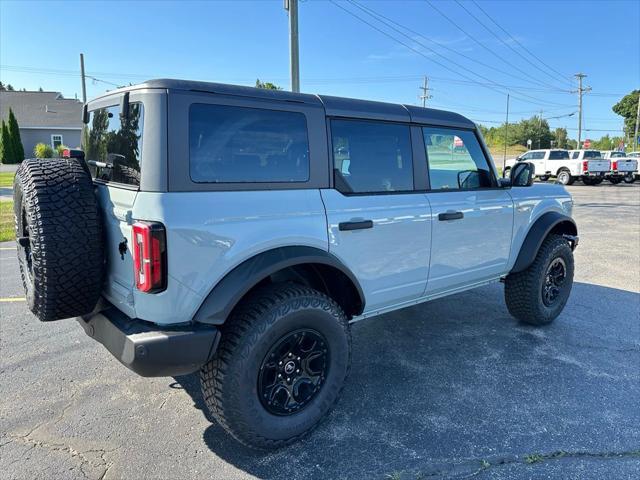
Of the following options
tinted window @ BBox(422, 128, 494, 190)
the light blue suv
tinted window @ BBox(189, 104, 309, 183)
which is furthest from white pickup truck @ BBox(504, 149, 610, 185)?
tinted window @ BBox(189, 104, 309, 183)

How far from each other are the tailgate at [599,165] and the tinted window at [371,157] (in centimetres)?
2464

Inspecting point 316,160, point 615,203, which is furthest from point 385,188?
point 615,203

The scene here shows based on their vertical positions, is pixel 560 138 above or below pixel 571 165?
above

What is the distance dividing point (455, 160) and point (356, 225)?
1.38 m

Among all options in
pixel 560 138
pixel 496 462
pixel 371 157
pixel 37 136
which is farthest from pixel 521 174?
pixel 560 138

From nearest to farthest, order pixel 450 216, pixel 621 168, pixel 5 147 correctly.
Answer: pixel 450 216, pixel 621 168, pixel 5 147

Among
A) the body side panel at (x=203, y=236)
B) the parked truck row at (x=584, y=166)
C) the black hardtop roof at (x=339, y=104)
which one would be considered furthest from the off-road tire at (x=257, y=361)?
the parked truck row at (x=584, y=166)

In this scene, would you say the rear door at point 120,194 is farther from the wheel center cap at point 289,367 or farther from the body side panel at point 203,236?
the wheel center cap at point 289,367

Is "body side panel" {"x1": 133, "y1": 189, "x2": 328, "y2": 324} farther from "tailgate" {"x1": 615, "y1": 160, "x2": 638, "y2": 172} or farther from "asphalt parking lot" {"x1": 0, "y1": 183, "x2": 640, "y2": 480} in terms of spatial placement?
"tailgate" {"x1": 615, "y1": 160, "x2": 638, "y2": 172}

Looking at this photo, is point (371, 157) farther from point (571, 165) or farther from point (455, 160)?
point (571, 165)

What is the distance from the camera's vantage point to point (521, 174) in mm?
4105

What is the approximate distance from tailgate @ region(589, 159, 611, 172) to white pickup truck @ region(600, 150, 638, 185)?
0.67 meters

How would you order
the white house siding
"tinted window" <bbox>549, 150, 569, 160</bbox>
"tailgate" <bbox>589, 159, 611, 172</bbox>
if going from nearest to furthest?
"tailgate" <bbox>589, 159, 611, 172</bbox> → "tinted window" <bbox>549, 150, 569, 160</bbox> → the white house siding

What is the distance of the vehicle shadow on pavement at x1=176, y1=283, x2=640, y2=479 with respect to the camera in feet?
8.28
